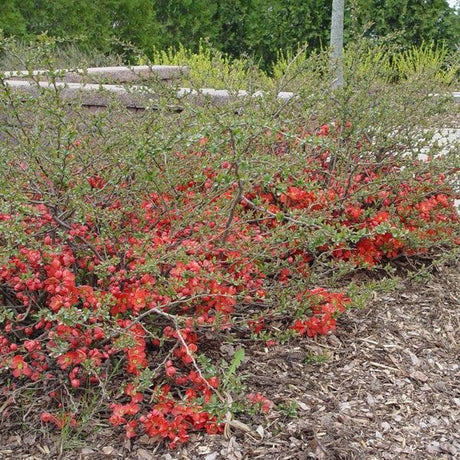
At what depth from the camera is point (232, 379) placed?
2.29 meters

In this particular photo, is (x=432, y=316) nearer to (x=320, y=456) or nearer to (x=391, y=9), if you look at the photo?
(x=320, y=456)

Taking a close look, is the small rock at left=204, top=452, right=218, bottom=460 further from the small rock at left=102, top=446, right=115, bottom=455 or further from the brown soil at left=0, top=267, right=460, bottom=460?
the small rock at left=102, top=446, right=115, bottom=455

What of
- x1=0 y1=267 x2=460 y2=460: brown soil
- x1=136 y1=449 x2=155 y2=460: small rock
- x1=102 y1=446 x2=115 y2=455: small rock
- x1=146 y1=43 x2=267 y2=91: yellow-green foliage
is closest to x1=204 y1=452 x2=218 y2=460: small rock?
x1=0 y1=267 x2=460 y2=460: brown soil

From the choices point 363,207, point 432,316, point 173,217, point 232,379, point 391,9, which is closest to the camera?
point 232,379

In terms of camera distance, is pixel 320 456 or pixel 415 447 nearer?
pixel 320 456

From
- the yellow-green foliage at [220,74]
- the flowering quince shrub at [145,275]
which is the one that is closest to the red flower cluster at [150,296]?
the flowering quince shrub at [145,275]

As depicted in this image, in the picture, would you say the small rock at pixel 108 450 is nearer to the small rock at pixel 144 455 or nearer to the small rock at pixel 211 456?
the small rock at pixel 144 455

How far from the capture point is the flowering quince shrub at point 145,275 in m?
2.41

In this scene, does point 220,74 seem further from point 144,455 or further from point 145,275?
point 144,455

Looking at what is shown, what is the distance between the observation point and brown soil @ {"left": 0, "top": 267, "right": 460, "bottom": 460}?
2355 millimetres

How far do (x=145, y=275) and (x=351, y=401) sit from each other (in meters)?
0.89

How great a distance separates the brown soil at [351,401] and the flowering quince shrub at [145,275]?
0.08 metres

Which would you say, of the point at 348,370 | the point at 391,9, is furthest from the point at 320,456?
the point at 391,9

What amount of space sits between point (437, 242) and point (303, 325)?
96 centimetres
